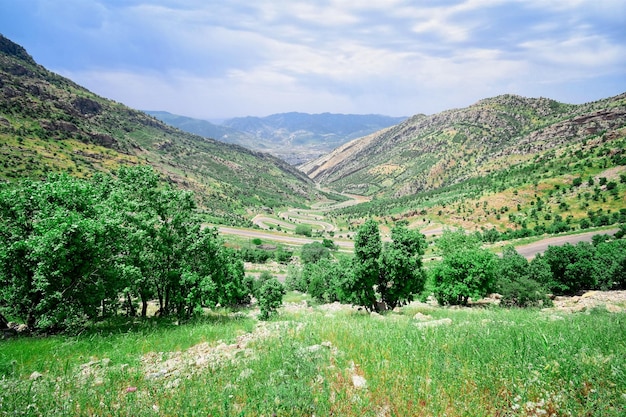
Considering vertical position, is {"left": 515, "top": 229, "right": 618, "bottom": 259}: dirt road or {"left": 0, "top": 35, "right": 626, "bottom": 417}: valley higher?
{"left": 0, "top": 35, "right": 626, "bottom": 417}: valley

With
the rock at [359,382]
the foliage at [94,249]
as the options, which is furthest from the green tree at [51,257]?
the rock at [359,382]

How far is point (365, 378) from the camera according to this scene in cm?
710

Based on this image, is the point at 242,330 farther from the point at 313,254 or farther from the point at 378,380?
the point at 313,254

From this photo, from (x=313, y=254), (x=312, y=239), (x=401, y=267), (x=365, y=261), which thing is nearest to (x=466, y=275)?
(x=401, y=267)

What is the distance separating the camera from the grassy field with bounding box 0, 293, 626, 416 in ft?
19.0

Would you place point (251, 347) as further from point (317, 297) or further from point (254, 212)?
point (254, 212)

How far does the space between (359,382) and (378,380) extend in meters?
0.44

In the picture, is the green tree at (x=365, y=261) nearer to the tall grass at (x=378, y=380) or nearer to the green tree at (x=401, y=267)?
the green tree at (x=401, y=267)

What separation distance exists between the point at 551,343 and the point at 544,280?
40149mm

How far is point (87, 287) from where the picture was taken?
15047 mm

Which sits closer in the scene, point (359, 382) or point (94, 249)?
A: point (359, 382)

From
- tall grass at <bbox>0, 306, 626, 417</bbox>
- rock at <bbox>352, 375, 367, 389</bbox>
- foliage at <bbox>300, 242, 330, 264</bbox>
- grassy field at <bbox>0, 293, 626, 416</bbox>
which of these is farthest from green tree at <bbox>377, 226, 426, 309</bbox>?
foliage at <bbox>300, 242, 330, 264</bbox>

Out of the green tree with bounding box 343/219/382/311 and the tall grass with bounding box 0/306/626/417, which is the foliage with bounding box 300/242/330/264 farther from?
the tall grass with bounding box 0/306/626/417

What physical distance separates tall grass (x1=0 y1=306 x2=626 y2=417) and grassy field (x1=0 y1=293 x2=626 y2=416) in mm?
27
